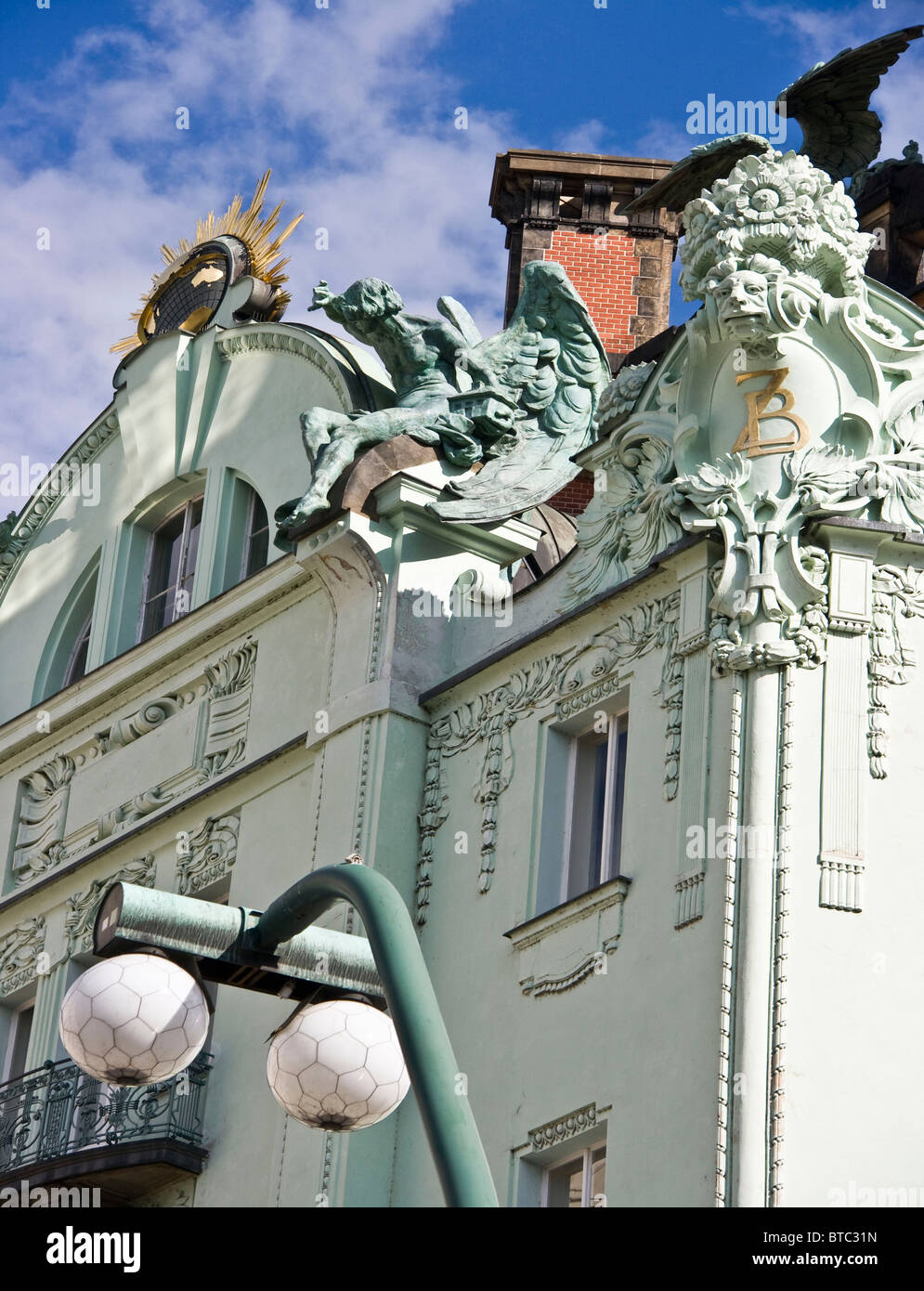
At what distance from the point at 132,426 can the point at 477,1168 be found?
52.7ft

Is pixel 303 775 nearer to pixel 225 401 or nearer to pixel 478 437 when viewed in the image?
pixel 478 437

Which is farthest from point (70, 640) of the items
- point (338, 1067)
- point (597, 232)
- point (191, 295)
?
point (338, 1067)

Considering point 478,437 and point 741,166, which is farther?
point 478,437

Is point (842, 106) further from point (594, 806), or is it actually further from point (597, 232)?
point (597, 232)

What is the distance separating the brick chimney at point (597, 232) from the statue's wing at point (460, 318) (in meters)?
5.34

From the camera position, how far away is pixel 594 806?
1823 centimetres

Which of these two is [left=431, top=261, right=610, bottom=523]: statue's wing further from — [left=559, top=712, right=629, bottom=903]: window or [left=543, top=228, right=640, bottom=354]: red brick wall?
[left=543, top=228, right=640, bottom=354]: red brick wall

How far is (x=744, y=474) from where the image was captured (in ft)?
57.2

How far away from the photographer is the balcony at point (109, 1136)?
19.2 meters

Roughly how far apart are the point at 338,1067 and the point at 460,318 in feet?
41.2

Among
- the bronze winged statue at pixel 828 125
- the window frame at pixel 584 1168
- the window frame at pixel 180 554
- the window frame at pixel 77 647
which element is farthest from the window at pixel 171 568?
the window frame at pixel 584 1168

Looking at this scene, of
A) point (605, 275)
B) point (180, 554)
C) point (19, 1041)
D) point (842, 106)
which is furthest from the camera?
point (605, 275)
